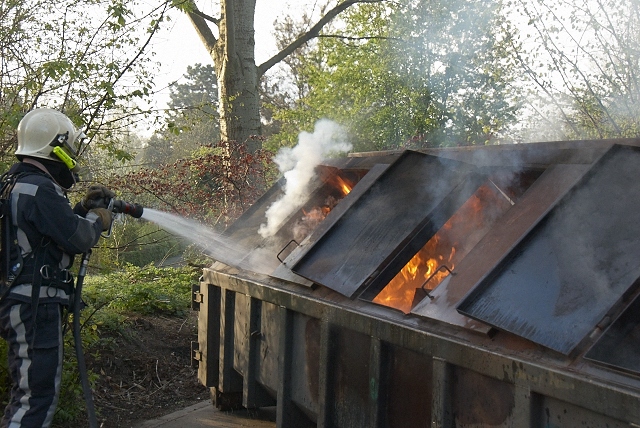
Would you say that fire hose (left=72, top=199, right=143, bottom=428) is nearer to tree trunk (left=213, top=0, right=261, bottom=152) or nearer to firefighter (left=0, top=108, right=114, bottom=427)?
firefighter (left=0, top=108, right=114, bottom=427)

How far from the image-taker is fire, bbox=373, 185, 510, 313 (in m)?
3.76

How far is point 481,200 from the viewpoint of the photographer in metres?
3.85

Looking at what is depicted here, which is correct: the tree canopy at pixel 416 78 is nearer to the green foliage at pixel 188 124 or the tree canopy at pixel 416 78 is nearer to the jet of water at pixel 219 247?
the green foliage at pixel 188 124

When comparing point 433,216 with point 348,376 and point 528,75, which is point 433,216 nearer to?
point 348,376

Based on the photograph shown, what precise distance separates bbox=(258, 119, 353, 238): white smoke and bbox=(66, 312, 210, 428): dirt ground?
6.52 feet

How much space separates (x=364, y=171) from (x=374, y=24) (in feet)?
58.3

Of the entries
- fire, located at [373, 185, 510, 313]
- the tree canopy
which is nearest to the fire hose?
fire, located at [373, 185, 510, 313]

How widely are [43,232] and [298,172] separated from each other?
2.46 m

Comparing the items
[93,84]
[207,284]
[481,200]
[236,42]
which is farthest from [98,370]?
[236,42]

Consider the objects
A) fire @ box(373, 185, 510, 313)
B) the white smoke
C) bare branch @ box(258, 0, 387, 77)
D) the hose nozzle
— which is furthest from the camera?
bare branch @ box(258, 0, 387, 77)

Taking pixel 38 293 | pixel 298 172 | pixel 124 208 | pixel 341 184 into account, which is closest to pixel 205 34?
pixel 298 172

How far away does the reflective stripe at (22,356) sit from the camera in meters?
3.78

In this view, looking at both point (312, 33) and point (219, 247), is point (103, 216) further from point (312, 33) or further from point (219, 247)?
point (312, 33)

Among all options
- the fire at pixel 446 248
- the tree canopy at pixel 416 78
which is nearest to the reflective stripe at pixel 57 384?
the fire at pixel 446 248
